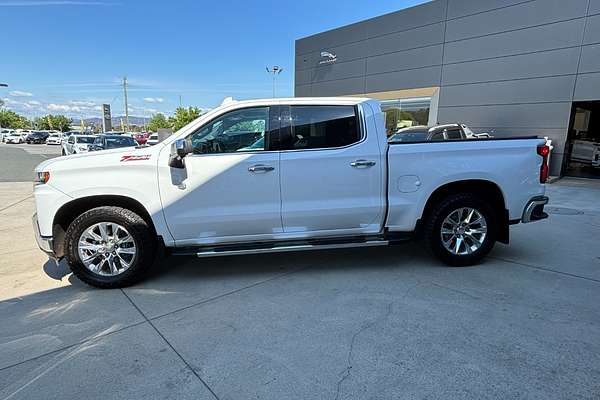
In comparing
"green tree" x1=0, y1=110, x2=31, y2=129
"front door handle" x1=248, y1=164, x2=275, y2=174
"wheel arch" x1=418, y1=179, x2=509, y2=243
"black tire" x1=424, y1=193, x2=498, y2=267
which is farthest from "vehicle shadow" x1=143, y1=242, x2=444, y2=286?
"green tree" x1=0, y1=110, x2=31, y2=129

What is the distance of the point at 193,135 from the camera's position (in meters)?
3.95

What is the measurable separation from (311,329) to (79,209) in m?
2.84

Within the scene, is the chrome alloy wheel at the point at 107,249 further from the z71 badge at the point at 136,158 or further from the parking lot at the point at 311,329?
the z71 badge at the point at 136,158

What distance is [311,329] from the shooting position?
10.2ft

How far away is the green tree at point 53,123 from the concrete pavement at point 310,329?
109 meters

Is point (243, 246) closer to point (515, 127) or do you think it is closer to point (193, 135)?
point (193, 135)

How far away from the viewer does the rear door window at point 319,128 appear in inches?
161

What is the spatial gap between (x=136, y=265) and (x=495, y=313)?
3662mm

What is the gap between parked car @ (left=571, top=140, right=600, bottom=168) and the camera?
14109 mm

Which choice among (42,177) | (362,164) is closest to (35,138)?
(42,177)

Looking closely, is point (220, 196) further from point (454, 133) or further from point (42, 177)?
point (454, 133)

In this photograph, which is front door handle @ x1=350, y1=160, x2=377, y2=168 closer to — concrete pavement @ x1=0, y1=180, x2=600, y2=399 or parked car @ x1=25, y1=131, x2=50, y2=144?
concrete pavement @ x1=0, y1=180, x2=600, y2=399

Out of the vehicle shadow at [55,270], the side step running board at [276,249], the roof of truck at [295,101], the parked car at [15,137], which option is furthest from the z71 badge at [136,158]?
the parked car at [15,137]

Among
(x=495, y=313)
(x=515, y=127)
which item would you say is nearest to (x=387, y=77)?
(x=515, y=127)
